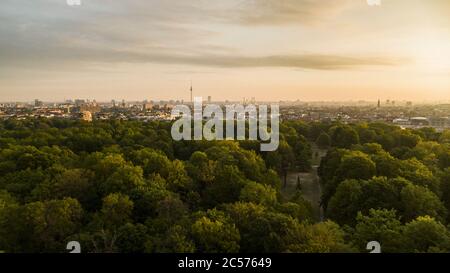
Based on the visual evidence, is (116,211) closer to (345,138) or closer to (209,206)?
(209,206)

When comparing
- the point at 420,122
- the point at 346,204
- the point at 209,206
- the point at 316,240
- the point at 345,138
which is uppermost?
the point at 345,138

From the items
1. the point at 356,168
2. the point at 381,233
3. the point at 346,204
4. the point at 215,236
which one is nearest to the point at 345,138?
the point at 356,168

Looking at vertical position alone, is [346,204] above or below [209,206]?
above

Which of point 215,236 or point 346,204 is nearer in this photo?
point 215,236

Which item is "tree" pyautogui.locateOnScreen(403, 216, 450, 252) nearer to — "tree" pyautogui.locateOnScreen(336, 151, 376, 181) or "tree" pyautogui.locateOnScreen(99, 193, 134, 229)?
"tree" pyautogui.locateOnScreen(336, 151, 376, 181)

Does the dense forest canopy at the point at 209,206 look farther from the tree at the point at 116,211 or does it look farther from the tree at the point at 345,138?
the tree at the point at 345,138

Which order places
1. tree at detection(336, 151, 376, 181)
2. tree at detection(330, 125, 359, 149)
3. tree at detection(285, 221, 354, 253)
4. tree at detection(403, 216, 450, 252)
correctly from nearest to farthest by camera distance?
tree at detection(285, 221, 354, 253) < tree at detection(403, 216, 450, 252) < tree at detection(336, 151, 376, 181) < tree at detection(330, 125, 359, 149)

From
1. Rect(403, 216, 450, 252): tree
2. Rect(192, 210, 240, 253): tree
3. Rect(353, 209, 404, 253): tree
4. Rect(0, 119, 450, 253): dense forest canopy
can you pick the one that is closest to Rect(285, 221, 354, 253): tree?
Rect(0, 119, 450, 253): dense forest canopy

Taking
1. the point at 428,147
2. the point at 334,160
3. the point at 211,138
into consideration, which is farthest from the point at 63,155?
the point at 428,147
